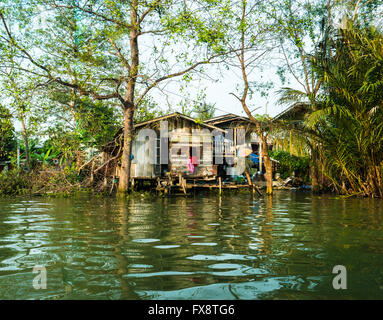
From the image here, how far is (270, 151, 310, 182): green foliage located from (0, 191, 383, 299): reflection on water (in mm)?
18251

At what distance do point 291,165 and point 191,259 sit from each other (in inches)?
883

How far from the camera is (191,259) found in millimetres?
4281

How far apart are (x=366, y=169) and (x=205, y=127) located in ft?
31.9

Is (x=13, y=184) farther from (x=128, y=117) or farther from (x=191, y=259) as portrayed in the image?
(x=191, y=259)

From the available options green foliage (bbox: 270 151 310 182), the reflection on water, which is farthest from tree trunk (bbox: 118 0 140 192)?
green foliage (bbox: 270 151 310 182)

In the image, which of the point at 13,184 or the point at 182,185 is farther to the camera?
the point at 182,185

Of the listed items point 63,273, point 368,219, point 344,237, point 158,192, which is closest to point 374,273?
point 344,237

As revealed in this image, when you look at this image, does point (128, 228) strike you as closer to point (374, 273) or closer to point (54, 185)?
point (374, 273)

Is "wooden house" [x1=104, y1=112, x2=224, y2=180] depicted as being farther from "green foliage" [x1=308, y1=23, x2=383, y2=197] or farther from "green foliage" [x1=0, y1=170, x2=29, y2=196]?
"green foliage" [x1=308, y1=23, x2=383, y2=197]

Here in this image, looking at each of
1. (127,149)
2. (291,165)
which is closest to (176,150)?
(127,149)

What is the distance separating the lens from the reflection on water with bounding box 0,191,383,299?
3.13 m

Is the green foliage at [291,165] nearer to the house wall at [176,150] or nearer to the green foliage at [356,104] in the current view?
the house wall at [176,150]

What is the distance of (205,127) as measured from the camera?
71.8 feet

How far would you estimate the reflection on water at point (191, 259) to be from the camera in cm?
313
